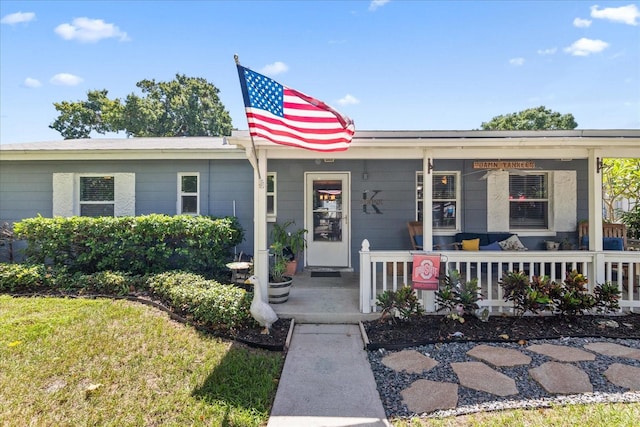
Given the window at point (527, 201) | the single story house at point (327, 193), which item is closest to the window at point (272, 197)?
the single story house at point (327, 193)

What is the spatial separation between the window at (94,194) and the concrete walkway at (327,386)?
5.43 meters

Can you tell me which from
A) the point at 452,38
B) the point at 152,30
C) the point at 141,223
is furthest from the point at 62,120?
the point at 452,38

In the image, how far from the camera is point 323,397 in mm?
2674

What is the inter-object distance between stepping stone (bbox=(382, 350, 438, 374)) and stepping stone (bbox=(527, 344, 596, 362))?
3.95 ft

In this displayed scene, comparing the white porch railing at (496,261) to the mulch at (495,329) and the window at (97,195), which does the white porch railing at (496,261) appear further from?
the window at (97,195)

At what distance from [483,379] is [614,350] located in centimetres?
171

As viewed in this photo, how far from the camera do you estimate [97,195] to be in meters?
7.28

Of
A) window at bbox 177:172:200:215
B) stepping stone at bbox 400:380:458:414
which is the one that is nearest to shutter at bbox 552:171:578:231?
stepping stone at bbox 400:380:458:414

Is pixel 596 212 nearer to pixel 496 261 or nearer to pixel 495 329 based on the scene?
pixel 496 261

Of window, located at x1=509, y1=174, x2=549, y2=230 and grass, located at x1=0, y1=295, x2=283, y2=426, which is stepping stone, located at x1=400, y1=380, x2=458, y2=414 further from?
window, located at x1=509, y1=174, x2=549, y2=230

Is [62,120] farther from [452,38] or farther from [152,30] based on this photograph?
[452,38]

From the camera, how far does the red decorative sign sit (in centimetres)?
420

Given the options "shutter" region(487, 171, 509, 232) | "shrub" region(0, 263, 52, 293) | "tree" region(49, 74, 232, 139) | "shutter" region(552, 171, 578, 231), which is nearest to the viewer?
"shrub" region(0, 263, 52, 293)

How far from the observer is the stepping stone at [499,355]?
3159 millimetres
